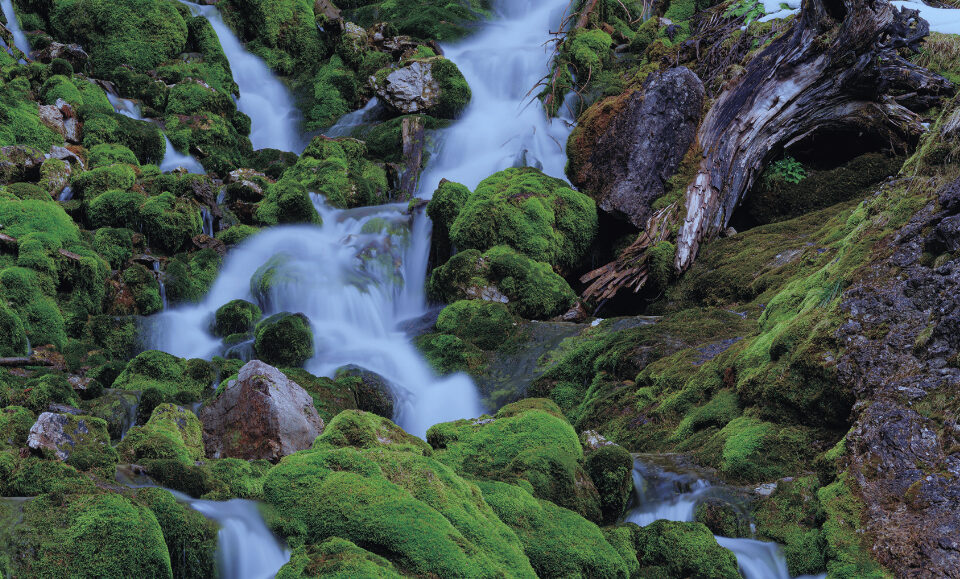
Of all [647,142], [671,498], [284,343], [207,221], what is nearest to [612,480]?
[671,498]

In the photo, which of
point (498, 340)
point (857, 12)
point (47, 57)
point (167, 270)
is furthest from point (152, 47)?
point (857, 12)

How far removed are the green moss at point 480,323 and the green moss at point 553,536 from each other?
602 cm

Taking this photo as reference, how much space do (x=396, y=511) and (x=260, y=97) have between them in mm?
20971

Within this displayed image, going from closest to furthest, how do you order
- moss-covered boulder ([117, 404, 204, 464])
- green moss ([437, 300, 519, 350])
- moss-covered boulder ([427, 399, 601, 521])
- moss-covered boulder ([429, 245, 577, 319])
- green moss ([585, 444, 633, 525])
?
moss-covered boulder ([427, 399, 601, 521]) → green moss ([585, 444, 633, 525]) → moss-covered boulder ([117, 404, 204, 464]) → green moss ([437, 300, 519, 350]) → moss-covered boulder ([429, 245, 577, 319])

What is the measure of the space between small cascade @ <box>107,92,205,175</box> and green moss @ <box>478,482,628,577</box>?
15.0 meters

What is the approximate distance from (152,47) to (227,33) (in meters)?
3.04

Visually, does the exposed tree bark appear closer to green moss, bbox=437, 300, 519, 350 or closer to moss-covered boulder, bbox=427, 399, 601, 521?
green moss, bbox=437, 300, 519, 350

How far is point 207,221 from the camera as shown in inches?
584

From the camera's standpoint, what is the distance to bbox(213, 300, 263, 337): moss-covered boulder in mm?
11750

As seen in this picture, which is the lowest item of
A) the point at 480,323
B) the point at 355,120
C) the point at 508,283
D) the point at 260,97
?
the point at 260,97

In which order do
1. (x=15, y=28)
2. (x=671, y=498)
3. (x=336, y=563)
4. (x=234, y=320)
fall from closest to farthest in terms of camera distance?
(x=336, y=563), (x=671, y=498), (x=234, y=320), (x=15, y=28)

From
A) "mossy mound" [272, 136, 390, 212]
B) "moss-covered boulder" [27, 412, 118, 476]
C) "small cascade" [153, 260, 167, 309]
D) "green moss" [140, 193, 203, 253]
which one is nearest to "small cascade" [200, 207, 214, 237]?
"green moss" [140, 193, 203, 253]

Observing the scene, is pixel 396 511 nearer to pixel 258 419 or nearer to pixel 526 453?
pixel 526 453

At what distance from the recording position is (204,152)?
17781 millimetres
